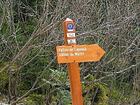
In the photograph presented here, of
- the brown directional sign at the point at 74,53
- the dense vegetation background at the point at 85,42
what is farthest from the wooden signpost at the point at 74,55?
the dense vegetation background at the point at 85,42

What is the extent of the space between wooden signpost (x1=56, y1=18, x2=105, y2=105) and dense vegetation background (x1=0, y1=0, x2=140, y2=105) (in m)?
1.72

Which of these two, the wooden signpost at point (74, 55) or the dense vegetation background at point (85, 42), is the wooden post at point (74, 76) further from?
the dense vegetation background at point (85, 42)

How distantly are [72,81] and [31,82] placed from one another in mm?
3929

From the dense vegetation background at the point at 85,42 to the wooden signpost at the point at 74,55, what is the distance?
1.72 m

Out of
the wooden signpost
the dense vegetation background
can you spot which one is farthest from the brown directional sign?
the dense vegetation background

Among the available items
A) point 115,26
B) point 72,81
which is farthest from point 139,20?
point 72,81

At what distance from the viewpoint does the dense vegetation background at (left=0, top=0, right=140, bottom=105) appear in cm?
635

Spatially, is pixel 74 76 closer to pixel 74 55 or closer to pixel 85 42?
pixel 74 55

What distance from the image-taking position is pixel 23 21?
827 cm

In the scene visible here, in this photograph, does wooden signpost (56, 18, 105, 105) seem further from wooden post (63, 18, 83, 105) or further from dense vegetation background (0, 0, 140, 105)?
dense vegetation background (0, 0, 140, 105)

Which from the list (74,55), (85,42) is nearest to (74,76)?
(74,55)

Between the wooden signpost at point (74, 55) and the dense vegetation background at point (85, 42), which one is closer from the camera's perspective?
the wooden signpost at point (74, 55)

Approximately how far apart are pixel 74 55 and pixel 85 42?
276cm

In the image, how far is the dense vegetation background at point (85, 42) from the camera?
635 centimetres
